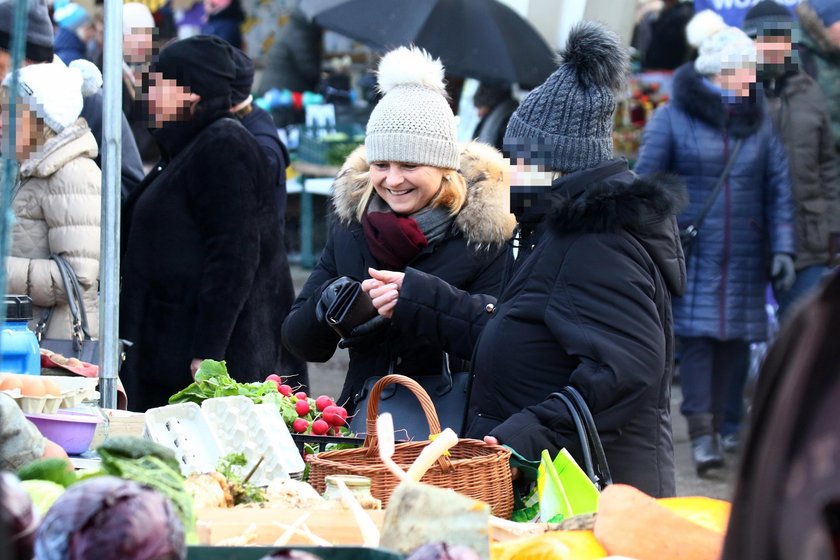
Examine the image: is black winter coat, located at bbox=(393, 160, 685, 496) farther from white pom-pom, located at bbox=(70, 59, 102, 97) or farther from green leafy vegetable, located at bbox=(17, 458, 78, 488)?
white pom-pom, located at bbox=(70, 59, 102, 97)

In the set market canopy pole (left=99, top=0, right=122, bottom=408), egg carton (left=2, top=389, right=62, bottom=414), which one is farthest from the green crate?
market canopy pole (left=99, top=0, right=122, bottom=408)

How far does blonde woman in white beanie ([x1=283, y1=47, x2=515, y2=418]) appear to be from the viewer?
3639 mm

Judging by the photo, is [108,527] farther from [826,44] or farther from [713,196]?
[826,44]

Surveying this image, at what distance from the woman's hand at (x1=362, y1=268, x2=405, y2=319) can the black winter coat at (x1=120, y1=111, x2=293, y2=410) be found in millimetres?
983

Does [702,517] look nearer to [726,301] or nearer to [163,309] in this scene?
[163,309]

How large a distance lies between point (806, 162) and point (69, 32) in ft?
Answer: 21.7

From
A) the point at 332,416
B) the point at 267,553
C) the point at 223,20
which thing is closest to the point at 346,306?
the point at 332,416

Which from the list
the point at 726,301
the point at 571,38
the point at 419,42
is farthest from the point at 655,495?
the point at 419,42

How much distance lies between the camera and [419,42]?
8.16 m

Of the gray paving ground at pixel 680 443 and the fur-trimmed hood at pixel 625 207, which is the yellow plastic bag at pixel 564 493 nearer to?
the fur-trimmed hood at pixel 625 207

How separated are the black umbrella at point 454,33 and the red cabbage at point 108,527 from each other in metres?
6.84

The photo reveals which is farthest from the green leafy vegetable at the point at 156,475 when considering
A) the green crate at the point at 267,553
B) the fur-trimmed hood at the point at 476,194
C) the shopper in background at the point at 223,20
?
the shopper in background at the point at 223,20

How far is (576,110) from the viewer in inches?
119

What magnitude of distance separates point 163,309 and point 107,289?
106cm
